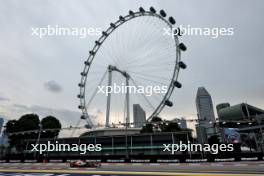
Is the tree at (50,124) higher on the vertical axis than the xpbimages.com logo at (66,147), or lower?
higher

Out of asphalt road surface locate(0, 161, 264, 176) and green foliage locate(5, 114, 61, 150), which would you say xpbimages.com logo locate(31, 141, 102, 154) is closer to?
green foliage locate(5, 114, 61, 150)

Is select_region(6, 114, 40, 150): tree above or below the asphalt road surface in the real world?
above

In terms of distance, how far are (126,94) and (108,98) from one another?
7.95 meters

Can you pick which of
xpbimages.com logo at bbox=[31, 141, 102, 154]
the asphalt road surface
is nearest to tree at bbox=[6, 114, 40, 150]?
xpbimages.com logo at bbox=[31, 141, 102, 154]

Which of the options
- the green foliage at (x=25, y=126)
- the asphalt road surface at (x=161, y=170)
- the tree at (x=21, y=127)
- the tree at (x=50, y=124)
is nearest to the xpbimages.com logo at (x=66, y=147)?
the tree at (x=50, y=124)

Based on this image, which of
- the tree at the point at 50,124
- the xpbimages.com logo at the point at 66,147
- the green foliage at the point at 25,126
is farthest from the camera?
the tree at the point at 50,124

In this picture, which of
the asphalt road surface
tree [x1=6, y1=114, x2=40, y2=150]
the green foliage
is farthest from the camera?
the green foliage

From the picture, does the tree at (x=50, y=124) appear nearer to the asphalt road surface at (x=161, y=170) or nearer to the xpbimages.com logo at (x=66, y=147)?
the xpbimages.com logo at (x=66, y=147)

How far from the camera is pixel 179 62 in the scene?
166 feet

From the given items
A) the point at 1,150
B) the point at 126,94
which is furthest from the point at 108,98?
the point at 1,150

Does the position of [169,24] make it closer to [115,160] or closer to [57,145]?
[115,160]

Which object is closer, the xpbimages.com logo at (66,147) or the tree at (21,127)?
the xpbimages.com logo at (66,147)

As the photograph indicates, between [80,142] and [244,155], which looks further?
[80,142]

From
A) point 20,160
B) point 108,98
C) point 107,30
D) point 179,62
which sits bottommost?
point 20,160
